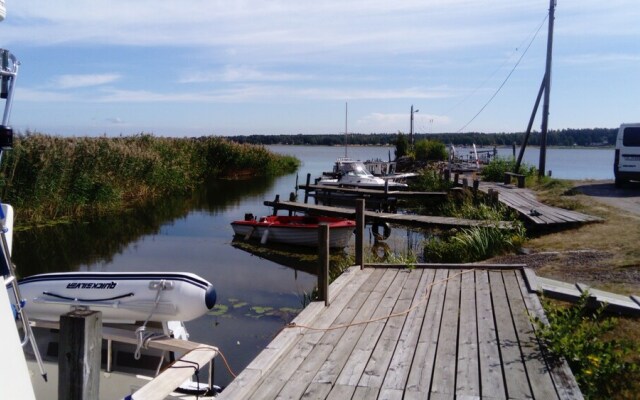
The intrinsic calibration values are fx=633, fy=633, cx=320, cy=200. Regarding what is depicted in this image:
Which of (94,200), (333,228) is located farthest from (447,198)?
(94,200)

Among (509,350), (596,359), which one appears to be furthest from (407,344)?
(596,359)

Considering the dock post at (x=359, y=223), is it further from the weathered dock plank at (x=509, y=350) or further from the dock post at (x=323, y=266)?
the weathered dock plank at (x=509, y=350)

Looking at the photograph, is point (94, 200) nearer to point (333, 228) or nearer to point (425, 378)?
point (333, 228)

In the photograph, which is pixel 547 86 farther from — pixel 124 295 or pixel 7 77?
pixel 7 77

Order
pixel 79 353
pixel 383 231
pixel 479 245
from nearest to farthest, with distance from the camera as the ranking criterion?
pixel 79 353
pixel 479 245
pixel 383 231

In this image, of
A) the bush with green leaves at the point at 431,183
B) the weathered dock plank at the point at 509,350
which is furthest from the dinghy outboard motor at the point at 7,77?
the bush with green leaves at the point at 431,183

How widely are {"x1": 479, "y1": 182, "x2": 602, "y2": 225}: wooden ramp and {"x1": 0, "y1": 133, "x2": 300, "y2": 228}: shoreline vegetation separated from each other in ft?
46.2

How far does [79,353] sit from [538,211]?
13151mm

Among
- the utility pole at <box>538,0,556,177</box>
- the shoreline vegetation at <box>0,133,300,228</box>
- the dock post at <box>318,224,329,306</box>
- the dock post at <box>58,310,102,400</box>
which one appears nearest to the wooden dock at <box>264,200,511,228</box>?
the shoreline vegetation at <box>0,133,300,228</box>

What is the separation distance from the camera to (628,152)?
19.1 meters

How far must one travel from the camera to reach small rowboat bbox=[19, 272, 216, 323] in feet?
22.4

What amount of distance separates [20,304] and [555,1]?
2188 centimetres

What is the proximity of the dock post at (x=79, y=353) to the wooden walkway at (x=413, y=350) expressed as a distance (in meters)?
1.06

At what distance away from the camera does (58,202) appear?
21141mm
